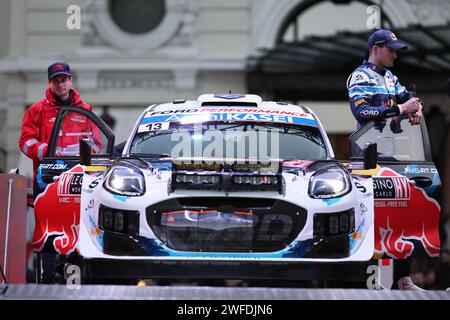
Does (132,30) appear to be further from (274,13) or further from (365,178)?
(365,178)

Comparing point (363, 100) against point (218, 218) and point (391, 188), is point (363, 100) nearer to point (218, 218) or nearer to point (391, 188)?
point (391, 188)

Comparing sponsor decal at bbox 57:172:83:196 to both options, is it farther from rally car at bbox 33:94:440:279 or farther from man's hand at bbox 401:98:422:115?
man's hand at bbox 401:98:422:115

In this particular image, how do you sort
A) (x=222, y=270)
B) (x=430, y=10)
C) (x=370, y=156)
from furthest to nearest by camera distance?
(x=430, y=10) < (x=370, y=156) < (x=222, y=270)

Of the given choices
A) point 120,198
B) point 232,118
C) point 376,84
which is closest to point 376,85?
point 376,84

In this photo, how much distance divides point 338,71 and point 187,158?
40.1 feet

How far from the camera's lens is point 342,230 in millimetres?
7996

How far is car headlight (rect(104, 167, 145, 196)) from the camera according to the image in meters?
8.02

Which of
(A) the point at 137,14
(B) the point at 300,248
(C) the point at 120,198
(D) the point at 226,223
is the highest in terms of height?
(A) the point at 137,14

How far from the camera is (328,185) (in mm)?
8078

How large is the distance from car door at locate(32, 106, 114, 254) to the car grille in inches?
42.0

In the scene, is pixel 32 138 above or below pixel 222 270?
above

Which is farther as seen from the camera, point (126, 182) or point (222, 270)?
point (126, 182)

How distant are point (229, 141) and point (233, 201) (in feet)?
4.31

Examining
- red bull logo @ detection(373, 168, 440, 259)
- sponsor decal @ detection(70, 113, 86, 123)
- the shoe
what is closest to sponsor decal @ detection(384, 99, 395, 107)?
red bull logo @ detection(373, 168, 440, 259)
